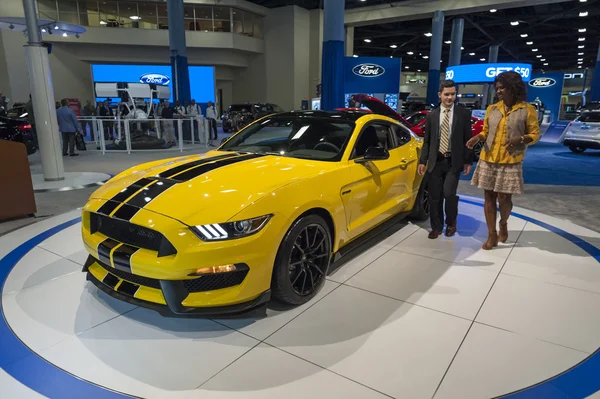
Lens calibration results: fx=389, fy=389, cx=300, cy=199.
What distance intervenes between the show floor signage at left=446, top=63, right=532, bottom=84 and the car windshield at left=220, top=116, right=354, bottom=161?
17156 mm

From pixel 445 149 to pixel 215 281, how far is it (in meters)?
2.94

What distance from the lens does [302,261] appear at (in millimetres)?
2758

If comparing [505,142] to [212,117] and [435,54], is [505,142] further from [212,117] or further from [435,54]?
[435,54]

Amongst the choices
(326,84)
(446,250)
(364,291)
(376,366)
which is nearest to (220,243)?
(376,366)

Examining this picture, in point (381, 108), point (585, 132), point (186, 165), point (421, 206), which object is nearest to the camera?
point (186, 165)

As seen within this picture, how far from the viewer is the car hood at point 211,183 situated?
2.36 metres

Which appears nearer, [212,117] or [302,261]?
[302,261]

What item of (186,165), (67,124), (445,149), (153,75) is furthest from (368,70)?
(186,165)

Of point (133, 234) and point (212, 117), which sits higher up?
point (212, 117)

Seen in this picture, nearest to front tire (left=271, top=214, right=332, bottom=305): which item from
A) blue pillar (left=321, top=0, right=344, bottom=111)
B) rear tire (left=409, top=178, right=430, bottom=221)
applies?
rear tire (left=409, top=178, right=430, bottom=221)

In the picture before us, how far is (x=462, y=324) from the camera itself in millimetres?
2672

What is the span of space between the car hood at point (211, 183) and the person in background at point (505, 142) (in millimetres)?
1834

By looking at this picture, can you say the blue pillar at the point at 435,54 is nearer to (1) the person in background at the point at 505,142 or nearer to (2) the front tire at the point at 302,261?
(1) the person in background at the point at 505,142

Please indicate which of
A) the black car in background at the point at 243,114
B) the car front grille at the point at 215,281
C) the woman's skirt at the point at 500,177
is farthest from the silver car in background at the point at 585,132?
the car front grille at the point at 215,281
